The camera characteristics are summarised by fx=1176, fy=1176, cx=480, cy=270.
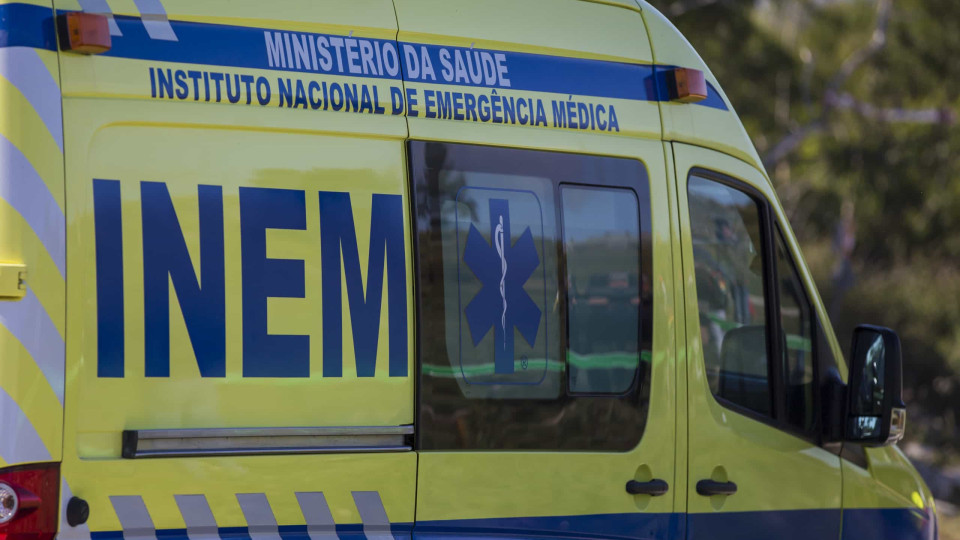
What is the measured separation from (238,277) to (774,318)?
179 cm

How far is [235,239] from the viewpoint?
272 cm

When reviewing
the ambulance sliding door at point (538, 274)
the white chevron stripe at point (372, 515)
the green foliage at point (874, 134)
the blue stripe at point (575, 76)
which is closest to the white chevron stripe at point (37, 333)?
the white chevron stripe at point (372, 515)

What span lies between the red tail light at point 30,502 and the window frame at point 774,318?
2.07 metres

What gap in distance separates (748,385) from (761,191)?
0.62 metres

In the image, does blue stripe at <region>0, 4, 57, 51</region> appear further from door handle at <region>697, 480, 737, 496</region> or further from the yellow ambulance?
door handle at <region>697, 480, 737, 496</region>

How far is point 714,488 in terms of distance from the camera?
11.3 ft

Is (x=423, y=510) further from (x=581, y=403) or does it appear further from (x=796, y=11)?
(x=796, y=11)

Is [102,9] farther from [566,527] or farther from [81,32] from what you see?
[566,527]

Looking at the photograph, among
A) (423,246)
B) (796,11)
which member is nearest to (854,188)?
(796,11)

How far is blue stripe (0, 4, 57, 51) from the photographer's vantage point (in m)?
2.48

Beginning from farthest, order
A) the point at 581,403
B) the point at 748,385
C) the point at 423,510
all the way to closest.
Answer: the point at 748,385 < the point at 581,403 < the point at 423,510

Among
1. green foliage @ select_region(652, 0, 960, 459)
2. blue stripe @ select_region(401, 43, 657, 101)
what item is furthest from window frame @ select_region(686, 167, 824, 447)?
green foliage @ select_region(652, 0, 960, 459)

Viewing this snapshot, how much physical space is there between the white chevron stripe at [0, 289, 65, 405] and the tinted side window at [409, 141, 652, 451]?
88 cm

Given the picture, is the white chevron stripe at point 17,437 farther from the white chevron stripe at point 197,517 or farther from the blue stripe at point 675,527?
the white chevron stripe at point 197,517
